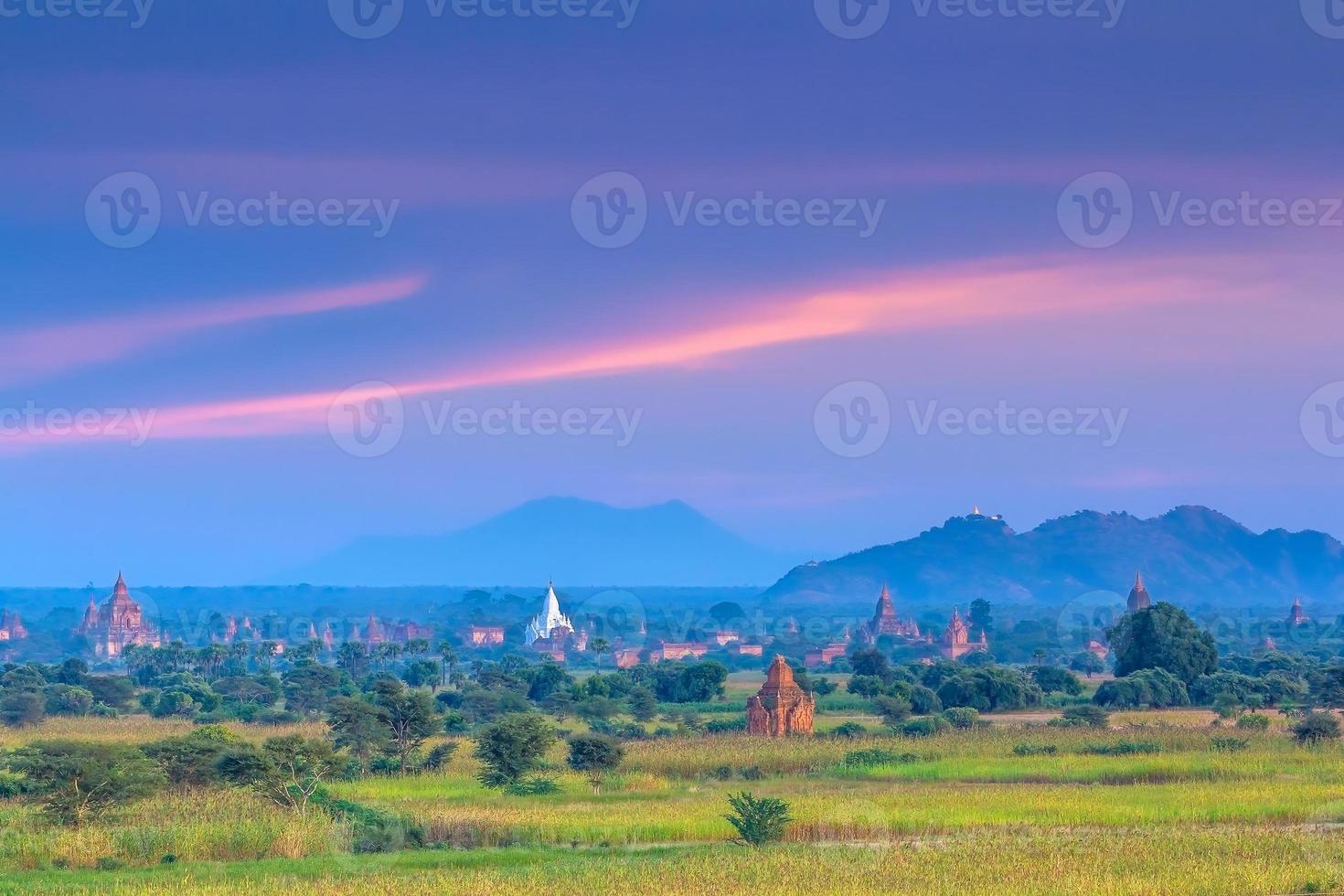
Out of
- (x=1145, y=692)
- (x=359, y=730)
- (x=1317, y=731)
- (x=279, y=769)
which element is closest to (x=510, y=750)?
(x=279, y=769)

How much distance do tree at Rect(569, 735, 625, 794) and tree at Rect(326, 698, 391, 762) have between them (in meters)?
8.48

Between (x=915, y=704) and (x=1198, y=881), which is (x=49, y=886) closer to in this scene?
(x=1198, y=881)

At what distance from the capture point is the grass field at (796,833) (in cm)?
2798

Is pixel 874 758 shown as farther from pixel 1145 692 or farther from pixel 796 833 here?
pixel 1145 692

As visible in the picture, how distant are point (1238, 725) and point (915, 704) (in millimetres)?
18559

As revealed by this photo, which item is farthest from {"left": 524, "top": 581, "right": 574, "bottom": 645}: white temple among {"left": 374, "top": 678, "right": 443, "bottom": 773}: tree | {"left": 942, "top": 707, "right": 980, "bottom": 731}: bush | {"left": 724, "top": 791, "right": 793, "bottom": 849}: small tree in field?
{"left": 724, "top": 791, "right": 793, "bottom": 849}: small tree in field

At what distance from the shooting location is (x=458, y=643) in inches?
7589

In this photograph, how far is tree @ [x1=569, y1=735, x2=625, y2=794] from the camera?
147ft

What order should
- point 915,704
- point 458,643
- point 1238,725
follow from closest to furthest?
point 1238,725 < point 915,704 < point 458,643

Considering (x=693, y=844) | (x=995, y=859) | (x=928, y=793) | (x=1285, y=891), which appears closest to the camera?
(x=1285, y=891)

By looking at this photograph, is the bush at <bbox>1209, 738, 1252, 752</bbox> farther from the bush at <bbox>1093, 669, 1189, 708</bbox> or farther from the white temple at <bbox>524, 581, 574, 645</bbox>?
the white temple at <bbox>524, 581, 574, 645</bbox>

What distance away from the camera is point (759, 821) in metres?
32.4

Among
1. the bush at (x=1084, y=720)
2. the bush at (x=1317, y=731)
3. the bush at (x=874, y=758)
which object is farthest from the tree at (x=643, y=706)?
the bush at (x=1317, y=731)

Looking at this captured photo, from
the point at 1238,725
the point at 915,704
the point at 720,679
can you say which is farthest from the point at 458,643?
the point at 1238,725
